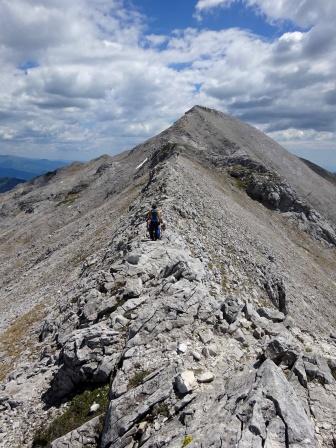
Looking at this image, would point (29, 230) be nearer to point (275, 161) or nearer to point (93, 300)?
point (93, 300)

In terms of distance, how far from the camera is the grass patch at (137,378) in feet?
44.0

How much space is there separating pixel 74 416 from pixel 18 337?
1290 cm

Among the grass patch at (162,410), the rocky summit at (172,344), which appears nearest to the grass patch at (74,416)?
the rocky summit at (172,344)

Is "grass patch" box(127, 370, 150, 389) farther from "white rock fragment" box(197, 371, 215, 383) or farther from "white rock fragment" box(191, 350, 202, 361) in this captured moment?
"white rock fragment" box(197, 371, 215, 383)

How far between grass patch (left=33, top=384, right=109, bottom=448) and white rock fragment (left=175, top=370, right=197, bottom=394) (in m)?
3.02

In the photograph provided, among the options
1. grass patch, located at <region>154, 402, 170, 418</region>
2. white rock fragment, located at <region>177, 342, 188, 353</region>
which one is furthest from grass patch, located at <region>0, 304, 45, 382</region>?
grass patch, located at <region>154, 402, 170, 418</region>

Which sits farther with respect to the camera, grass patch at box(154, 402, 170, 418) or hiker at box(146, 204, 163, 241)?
hiker at box(146, 204, 163, 241)

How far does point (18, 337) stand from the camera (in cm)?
2539

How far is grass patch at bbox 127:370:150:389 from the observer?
13406mm

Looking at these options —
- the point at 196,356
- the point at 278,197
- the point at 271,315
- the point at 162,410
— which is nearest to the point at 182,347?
the point at 196,356

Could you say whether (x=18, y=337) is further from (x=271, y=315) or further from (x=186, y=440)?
(x=186, y=440)

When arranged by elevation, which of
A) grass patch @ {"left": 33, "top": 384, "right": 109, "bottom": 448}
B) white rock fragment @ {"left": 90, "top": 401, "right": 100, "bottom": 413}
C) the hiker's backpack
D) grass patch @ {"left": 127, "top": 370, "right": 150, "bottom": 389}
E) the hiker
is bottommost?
grass patch @ {"left": 33, "top": 384, "right": 109, "bottom": 448}

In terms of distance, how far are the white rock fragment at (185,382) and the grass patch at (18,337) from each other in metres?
12.0

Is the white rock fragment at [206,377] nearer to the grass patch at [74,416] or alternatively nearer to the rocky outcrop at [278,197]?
the grass patch at [74,416]
